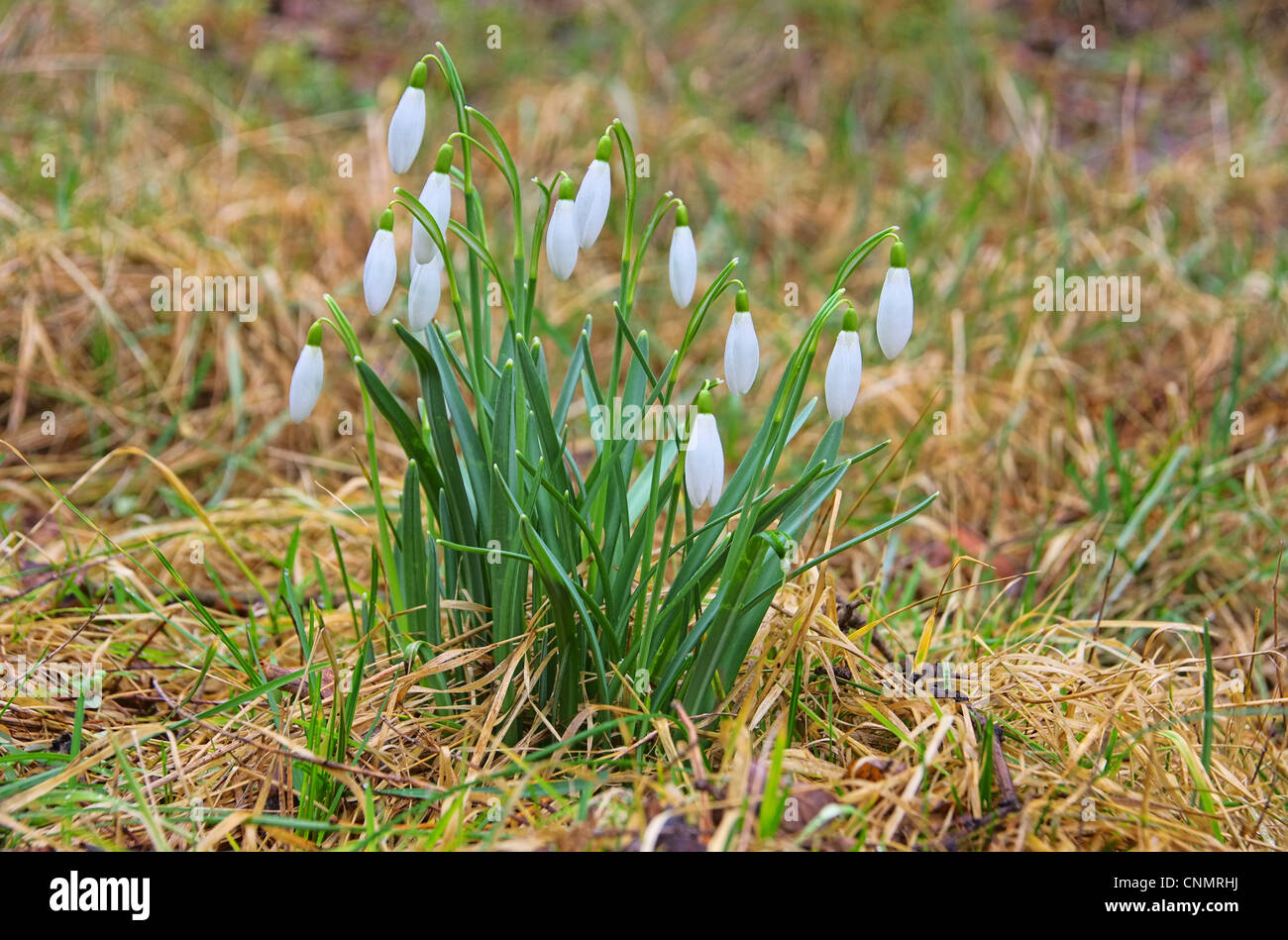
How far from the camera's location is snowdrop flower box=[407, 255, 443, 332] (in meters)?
1.51

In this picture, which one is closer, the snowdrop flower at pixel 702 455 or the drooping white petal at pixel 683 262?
the snowdrop flower at pixel 702 455

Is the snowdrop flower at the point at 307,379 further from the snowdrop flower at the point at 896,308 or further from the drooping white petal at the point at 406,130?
the snowdrop flower at the point at 896,308

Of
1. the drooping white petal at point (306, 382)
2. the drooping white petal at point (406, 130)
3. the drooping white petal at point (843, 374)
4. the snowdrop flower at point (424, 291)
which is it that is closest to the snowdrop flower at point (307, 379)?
the drooping white petal at point (306, 382)

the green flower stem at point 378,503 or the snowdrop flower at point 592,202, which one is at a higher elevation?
the snowdrop flower at point 592,202

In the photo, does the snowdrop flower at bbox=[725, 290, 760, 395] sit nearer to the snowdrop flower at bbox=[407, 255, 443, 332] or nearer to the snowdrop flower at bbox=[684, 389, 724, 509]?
the snowdrop flower at bbox=[684, 389, 724, 509]

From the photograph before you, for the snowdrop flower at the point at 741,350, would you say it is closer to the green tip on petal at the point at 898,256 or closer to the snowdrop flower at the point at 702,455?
the snowdrop flower at the point at 702,455

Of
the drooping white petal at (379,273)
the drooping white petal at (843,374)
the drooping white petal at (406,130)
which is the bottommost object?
the drooping white petal at (843,374)

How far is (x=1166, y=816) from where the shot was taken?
63.2 inches

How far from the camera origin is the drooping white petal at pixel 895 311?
1464 mm

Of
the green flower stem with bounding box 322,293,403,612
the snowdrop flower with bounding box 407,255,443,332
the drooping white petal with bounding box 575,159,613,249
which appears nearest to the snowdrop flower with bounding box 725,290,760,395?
the drooping white petal with bounding box 575,159,613,249

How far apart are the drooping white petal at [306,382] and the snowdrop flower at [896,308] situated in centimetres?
79

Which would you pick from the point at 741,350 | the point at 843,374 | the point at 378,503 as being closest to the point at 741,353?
the point at 741,350
